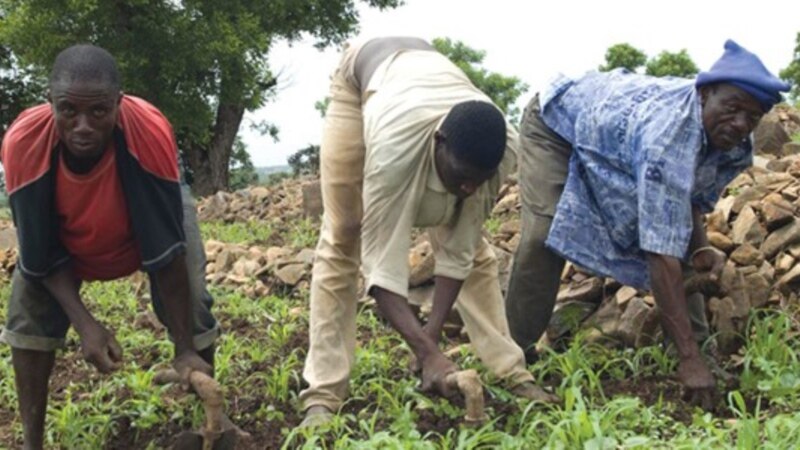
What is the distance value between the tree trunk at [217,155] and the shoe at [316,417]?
17.3m

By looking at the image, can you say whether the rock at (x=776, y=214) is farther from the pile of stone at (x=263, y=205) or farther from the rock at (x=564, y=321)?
the pile of stone at (x=263, y=205)

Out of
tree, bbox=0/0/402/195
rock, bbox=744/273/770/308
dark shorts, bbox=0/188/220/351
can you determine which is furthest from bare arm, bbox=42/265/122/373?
tree, bbox=0/0/402/195

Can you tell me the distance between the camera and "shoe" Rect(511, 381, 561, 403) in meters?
3.83

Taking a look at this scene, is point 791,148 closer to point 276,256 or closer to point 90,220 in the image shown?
point 276,256

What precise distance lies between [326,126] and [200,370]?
41.7 inches

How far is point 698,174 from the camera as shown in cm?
393

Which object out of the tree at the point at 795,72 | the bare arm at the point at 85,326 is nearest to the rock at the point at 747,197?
the bare arm at the point at 85,326

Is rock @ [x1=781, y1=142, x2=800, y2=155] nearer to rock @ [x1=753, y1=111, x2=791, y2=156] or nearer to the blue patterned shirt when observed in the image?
rock @ [x1=753, y1=111, x2=791, y2=156]

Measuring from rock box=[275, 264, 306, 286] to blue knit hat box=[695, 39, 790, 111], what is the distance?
3723mm

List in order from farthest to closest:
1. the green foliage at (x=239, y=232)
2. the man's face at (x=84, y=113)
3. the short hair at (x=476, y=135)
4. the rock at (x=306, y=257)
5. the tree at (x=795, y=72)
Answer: the tree at (x=795, y=72), the green foliage at (x=239, y=232), the rock at (x=306, y=257), the short hair at (x=476, y=135), the man's face at (x=84, y=113)

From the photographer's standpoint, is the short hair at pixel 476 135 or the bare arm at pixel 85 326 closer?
the short hair at pixel 476 135

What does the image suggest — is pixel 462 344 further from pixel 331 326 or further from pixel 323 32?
pixel 323 32

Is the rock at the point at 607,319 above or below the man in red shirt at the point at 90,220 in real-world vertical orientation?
below

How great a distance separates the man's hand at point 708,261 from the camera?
4.19m
